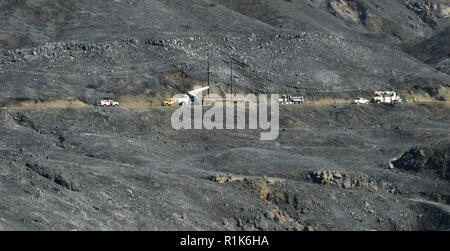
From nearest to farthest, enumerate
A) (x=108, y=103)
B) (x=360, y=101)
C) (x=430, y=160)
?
1. (x=430, y=160)
2. (x=108, y=103)
3. (x=360, y=101)

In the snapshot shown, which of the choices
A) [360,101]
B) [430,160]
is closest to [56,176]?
[430,160]

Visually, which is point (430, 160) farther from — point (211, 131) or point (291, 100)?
point (291, 100)

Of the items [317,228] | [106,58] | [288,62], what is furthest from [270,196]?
[288,62]

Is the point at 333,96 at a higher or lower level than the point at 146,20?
lower

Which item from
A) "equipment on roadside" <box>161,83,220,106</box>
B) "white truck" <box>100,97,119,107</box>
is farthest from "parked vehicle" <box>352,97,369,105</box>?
"white truck" <box>100,97,119,107</box>

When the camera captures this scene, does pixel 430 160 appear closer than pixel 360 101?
Yes

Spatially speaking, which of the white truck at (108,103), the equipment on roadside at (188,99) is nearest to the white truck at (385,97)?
the equipment on roadside at (188,99)
